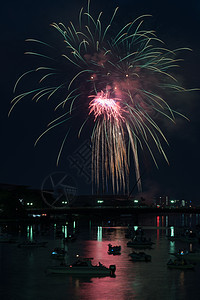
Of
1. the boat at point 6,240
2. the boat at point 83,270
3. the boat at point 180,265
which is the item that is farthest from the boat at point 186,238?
the boat at point 83,270

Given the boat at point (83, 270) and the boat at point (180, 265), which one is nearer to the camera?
the boat at point (83, 270)

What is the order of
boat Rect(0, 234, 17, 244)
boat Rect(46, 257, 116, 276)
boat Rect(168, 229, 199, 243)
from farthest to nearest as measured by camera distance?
boat Rect(168, 229, 199, 243) < boat Rect(0, 234, 17, 244) < boat Rect(46, 257, 116, 276)

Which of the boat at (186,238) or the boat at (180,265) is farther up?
the boat at (180,265)

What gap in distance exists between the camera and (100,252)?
114 meters

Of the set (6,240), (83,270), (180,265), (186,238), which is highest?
(83,270)

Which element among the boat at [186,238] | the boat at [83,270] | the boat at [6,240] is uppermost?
the boat at [83,270]

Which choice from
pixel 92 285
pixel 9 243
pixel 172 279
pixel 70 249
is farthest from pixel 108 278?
pixel 9 243

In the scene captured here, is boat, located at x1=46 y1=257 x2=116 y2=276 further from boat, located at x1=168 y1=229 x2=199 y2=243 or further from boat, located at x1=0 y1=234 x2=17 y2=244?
boat, located at x1=168 y1=229 x2=199 y2=243

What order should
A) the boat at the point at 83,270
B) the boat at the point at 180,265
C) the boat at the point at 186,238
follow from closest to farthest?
1. the boat at the point at 83,270
2. the boat at the point at 180,265
3. the boat at the point at 186,238

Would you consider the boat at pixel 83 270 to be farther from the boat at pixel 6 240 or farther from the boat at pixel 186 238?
the boat at pixel 186 238

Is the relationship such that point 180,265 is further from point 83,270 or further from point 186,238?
point 186,238

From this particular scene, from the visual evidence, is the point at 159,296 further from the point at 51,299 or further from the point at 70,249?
the point at 70,249

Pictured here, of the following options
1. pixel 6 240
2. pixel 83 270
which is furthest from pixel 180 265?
pixel 6 240

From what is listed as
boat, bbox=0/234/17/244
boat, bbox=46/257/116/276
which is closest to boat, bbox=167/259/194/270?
boat, bbox=46/257/116/276
